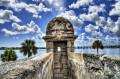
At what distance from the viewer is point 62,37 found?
5953mm

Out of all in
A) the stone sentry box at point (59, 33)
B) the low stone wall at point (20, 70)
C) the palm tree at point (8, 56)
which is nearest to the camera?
the low stone wall at point (20, 70)

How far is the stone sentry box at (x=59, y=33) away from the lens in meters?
6.00

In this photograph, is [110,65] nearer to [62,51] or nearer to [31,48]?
[62,51]

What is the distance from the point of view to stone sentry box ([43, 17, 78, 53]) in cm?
600

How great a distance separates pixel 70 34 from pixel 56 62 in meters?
2.27

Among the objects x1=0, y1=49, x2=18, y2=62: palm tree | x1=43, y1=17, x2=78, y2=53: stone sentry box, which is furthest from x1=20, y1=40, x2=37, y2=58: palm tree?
x1=43, y1=17, x2=78, y2=53: stone sentry box

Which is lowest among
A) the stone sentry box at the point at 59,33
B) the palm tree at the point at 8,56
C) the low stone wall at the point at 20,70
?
the palm tree at the point at 8,56

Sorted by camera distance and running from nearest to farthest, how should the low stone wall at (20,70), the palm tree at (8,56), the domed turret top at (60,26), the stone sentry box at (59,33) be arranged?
1. the low stone wall at (20,70)
2. the stone sentry box at (59,33)
3. the domed turret top at (60,26)
4. the palm tree at (8,56)

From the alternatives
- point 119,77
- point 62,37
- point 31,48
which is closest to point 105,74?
point 119,77

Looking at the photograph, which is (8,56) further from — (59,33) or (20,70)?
(20,70)

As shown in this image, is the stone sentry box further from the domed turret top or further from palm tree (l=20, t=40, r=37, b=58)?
palm tree (l=20, t=40, r=37, b=58)

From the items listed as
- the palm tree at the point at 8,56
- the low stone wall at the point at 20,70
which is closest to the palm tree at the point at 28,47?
the palm tree at the point at 8,56

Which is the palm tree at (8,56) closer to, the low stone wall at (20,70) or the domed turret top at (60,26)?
the domed turret top at (60,26)

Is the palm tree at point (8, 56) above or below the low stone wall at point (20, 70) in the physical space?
below
